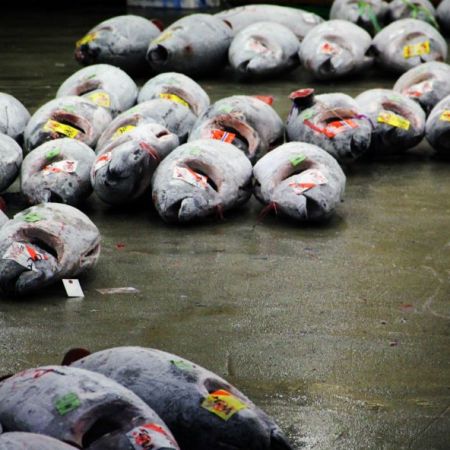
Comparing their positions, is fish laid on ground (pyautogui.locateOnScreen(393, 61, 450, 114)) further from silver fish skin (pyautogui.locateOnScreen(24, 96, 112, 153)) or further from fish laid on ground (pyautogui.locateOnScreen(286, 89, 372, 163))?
silver fish skin (pyautogui.locateOnScreen(24, 96, 112, 153))

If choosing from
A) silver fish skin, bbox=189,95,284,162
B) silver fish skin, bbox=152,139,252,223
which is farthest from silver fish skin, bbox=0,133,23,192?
silver fish skin, bbox=189,95,284,162

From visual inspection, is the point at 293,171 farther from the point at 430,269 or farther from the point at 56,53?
the point at 56,53

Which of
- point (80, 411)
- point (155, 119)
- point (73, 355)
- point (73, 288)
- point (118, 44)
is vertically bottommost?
point (118, 44)

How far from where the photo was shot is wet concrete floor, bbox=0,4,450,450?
343 cm

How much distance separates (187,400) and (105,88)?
4.04 meters

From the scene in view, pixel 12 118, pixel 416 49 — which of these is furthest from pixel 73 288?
pixel 416 49

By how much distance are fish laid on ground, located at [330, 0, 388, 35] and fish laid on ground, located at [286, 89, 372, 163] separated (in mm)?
3226

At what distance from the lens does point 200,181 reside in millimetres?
4996

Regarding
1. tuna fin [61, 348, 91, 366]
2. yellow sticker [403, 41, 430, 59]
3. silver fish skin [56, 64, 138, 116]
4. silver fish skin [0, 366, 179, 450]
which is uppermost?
silver fish skin [0, 366, 179, 450]

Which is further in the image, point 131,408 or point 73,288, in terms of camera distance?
point 73,288

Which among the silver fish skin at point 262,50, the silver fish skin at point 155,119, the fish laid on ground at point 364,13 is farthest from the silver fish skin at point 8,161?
the fish laid on ground at point 364,13

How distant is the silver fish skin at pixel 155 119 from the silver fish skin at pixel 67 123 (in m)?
0.19

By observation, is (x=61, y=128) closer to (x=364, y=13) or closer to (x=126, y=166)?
(x=126, y=166)

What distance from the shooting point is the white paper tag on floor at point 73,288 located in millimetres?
4297
